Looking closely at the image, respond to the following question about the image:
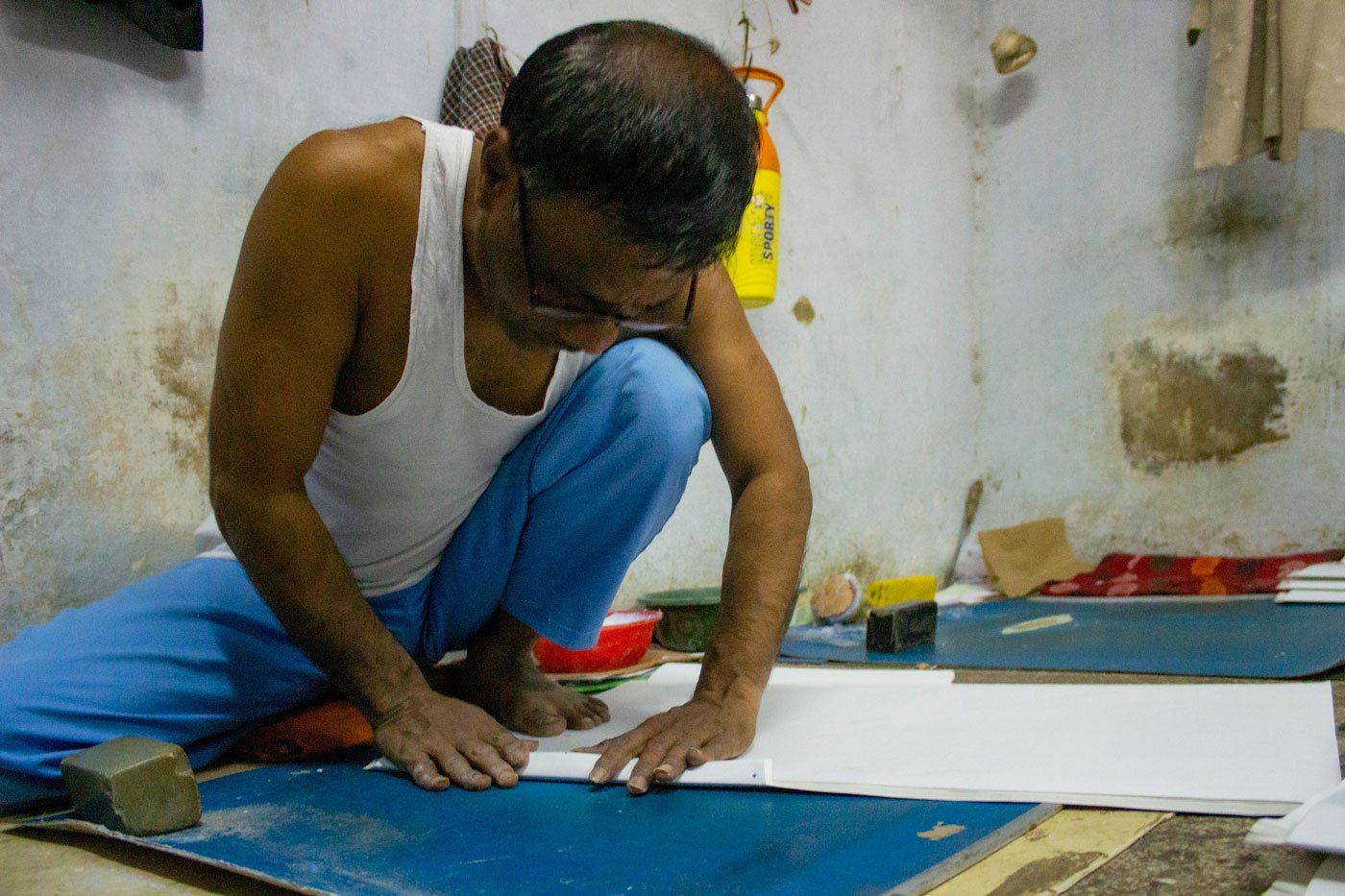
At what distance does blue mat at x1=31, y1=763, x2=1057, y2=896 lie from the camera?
916 millimetres

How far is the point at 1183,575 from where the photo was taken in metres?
3.21

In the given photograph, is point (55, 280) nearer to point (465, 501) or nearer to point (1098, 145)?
point (465, 501)

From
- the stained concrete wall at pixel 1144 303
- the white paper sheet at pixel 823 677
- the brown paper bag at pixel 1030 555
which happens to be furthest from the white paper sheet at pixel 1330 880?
the stained concrete wall at pixel 1144 303

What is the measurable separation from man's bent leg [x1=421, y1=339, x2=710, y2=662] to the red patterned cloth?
2.14 metres

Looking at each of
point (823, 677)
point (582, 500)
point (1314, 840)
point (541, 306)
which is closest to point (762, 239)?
point (823, 677)

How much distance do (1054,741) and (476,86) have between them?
1682 millimetres

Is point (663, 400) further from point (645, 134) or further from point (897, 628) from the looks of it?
point (897, 628)

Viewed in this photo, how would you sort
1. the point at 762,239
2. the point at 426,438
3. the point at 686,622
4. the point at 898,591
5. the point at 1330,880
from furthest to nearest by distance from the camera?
the point at 898,591 < the point at 762,239 < the point at 686,622 < the point at 426,438 < the point at 1330,880

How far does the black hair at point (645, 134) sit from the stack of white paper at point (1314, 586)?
7.45ft

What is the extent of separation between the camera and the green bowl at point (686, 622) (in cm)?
236

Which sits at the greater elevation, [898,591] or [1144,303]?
[1144,303]

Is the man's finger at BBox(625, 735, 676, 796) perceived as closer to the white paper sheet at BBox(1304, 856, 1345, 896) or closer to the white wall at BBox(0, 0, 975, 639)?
the white paper sheet at BBox(1304, 856, 1345, 896)

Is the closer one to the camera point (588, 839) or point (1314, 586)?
point (588, 839)

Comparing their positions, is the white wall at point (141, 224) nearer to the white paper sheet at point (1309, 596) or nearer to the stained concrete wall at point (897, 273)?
the stained concrete wall at point (897, 273)
